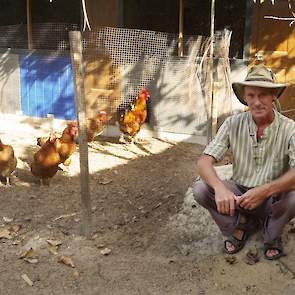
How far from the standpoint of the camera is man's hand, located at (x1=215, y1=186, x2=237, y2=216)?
3.23m

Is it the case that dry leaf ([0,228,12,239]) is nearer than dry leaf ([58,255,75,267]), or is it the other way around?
dry leaf ([58,255,75,267])

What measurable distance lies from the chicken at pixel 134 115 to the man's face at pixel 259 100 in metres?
4.26

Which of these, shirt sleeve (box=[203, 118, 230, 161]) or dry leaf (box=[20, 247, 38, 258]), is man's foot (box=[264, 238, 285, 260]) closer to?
shirt sleeve (box=[203, 118, 230, 161])

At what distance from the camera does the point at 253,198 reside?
10.5 feet

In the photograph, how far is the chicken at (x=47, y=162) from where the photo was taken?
5.88 m

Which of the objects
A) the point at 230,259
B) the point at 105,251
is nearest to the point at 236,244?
the point at 230,259

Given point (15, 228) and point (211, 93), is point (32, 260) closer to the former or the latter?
point (15, 228)

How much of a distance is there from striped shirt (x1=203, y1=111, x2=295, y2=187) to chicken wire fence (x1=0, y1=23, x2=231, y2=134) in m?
2.74

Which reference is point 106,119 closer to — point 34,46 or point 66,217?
point 34,46

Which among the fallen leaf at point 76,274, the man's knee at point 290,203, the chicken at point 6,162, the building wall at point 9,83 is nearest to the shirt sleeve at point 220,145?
the man's knee at point 290,203

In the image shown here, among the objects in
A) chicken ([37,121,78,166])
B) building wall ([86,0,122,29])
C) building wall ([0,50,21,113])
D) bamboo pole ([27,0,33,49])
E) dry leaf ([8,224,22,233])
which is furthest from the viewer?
building wall ([0,50,21,113])

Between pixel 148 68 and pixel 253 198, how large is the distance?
432cm

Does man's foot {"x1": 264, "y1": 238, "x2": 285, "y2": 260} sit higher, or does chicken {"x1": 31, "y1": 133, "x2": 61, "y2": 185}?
man's foot {"x1": 264, "y1": 238, "x2": 285, "y2": 260}

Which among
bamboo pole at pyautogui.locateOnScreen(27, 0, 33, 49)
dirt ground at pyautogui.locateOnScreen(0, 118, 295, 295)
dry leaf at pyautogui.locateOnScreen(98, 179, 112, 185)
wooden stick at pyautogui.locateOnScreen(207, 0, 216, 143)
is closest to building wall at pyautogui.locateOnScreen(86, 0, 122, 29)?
bamboo pole at pyautogui.locateOnScreen(27, 0, 33, 49)
